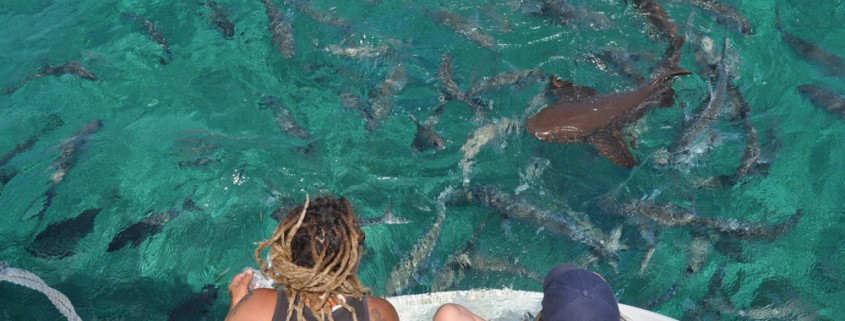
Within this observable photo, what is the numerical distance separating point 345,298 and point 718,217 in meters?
3.32

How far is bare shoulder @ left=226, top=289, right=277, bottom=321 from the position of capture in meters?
2.58

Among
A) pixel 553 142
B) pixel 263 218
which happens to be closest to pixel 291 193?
pixel 263 218

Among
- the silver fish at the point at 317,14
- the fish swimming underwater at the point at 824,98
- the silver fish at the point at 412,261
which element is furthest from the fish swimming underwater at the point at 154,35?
the fish swimming underwater at the point at 824,98

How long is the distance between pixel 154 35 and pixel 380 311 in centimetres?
487

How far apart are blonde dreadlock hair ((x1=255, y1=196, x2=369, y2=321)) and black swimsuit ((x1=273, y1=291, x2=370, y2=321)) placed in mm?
24

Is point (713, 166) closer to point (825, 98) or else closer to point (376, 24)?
point (825, 98)

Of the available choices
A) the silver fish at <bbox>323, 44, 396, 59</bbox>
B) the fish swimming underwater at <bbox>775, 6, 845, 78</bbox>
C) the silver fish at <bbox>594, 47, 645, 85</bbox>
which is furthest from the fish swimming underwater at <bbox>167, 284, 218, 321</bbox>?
the fish swimming underwater at <bbox>775, 6, 845, 78</bbox>

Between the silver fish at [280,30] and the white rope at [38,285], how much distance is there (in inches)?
124

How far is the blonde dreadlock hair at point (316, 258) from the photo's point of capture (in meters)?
2.46

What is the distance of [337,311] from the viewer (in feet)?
8.58

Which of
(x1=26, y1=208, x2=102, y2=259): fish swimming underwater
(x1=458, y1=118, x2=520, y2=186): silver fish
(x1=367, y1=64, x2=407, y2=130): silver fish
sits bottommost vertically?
(x1=26, y1=208, x2=102, y2=259): fish swimming underwater

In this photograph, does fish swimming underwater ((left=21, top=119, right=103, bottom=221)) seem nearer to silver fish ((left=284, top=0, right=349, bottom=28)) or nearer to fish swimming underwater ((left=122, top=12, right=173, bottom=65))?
fish swimming underwater ((left=122, top=12, right=173, bottom=65))

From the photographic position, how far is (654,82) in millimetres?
5242

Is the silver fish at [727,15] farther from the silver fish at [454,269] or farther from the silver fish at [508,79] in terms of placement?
the silver fish at [454,269]
